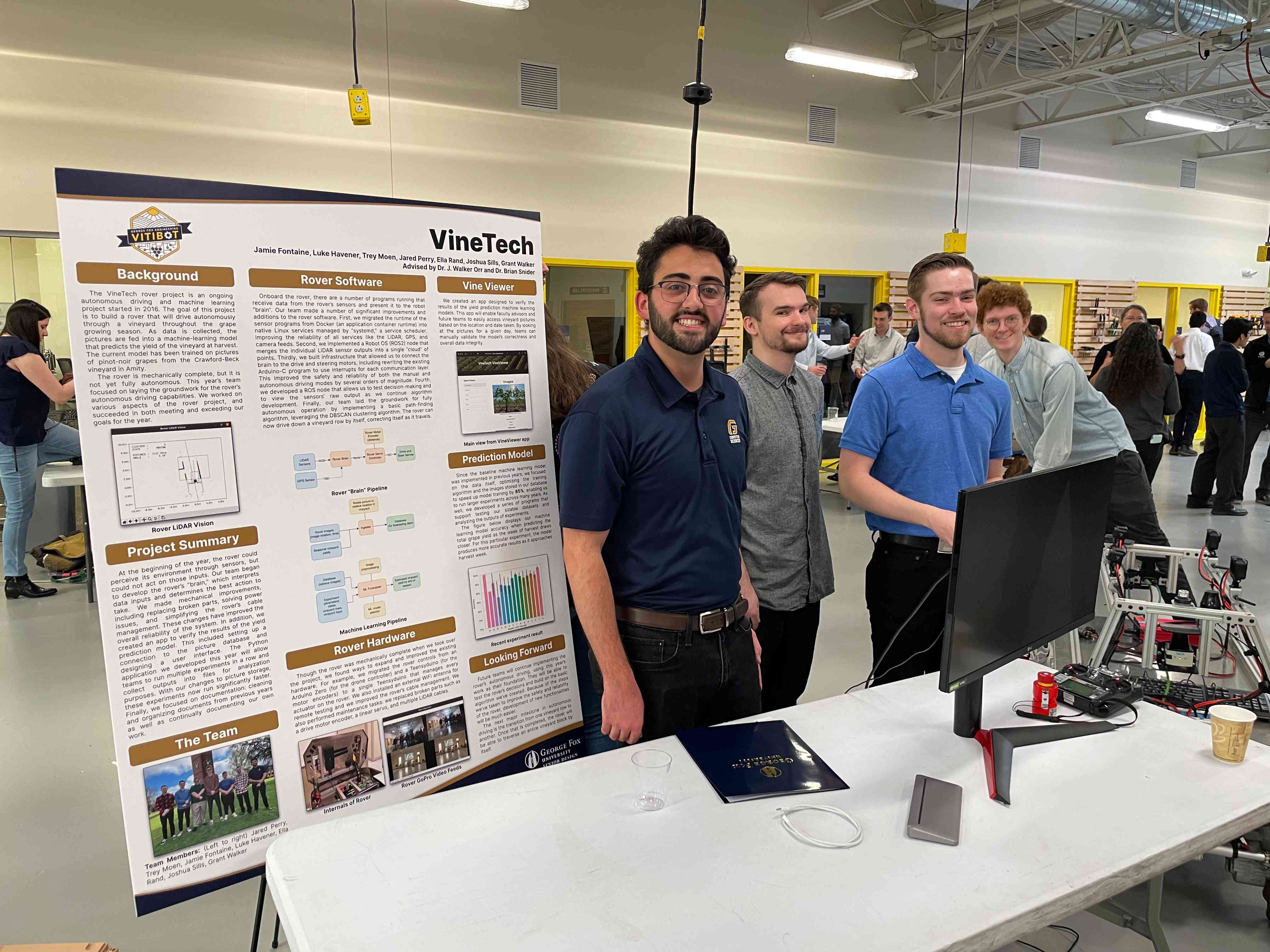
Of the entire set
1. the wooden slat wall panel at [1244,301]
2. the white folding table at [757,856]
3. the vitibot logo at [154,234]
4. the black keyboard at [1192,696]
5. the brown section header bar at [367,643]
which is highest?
the wooden slat wall panel at [1244,301]

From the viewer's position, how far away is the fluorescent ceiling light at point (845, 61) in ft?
23.4

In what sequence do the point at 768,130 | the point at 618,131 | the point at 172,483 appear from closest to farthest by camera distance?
the point at 172,483 → the point at 618,131 → the point at 768,130

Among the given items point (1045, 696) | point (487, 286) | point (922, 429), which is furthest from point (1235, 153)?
point (487, 286)

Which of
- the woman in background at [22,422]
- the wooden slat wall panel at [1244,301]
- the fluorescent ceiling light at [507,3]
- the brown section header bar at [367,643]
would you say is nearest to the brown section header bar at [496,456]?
the brown section header bar at [367,643]

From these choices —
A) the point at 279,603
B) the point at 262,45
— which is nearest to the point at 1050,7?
the point at 262,45

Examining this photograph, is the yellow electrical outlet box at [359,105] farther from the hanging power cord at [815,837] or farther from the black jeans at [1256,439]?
the black jeans at [1256,439]

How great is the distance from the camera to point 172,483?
5.35 feet

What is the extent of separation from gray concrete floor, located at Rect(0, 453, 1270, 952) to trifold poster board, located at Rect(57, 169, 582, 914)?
712 mm

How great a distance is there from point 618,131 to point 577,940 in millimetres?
8219

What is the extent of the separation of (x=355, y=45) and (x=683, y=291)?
6028 millimetres

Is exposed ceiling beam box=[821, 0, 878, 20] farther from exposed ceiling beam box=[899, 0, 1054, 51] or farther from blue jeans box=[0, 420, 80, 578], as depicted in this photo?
blue jeans box=[0, 420, 80, 578]

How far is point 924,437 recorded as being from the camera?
2.41 meters

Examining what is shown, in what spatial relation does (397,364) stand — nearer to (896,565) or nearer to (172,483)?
(172,483)

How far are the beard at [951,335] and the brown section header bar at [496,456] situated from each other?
121 centimetres
